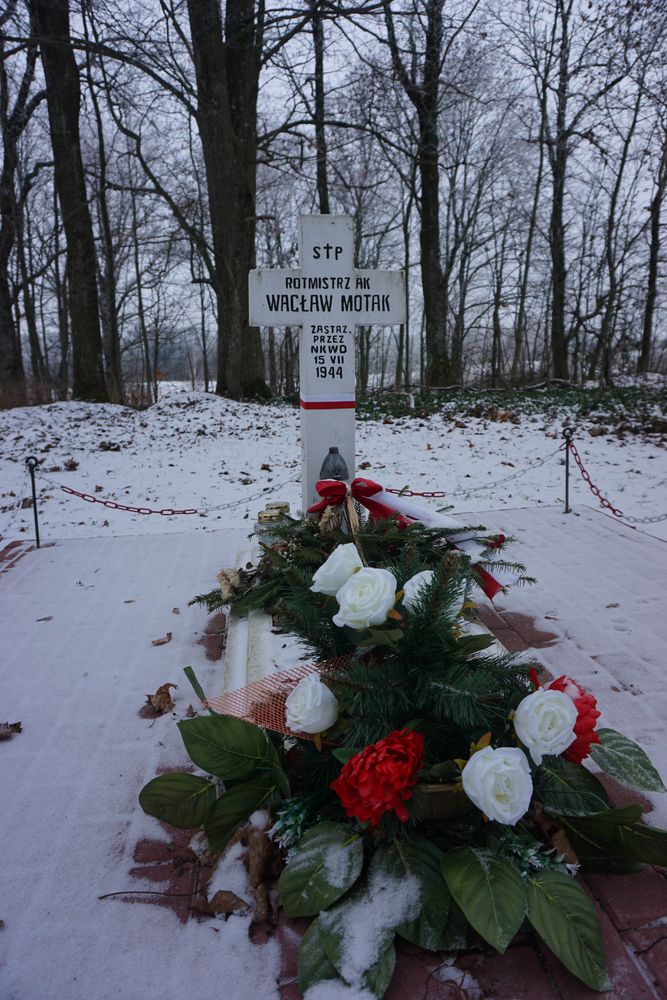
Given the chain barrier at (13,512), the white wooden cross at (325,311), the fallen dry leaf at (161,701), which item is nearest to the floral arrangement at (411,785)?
the fallen dry leaf at (161,701)

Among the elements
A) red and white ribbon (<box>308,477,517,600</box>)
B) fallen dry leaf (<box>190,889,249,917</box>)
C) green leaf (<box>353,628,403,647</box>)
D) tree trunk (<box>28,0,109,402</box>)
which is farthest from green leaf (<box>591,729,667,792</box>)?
tree trunk (<box>28,0,109,402</box>)

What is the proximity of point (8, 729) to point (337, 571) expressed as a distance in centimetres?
204

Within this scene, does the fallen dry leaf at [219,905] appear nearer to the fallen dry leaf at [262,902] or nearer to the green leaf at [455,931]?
the fallen dry leaf at [262,902]

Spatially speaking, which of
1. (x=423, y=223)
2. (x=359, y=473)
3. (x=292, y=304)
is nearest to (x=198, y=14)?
(x=423, y=223)

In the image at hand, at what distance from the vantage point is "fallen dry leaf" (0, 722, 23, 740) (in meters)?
3.22

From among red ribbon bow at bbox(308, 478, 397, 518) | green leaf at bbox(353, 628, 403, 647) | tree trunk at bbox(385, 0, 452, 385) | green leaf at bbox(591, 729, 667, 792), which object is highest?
tree trunk at bbox(385, 0, 452, 385)

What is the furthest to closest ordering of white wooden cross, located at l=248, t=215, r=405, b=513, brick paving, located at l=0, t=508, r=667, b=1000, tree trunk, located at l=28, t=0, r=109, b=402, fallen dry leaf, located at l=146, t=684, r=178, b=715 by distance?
tree trunk, located at l=28, t=0, r=109, b=402 → white wooden cross, located at l=248, t=215, r=405, b=513 → fallen dry leaf, located at l=146, t=684, r=178, b=715 → brick paving, located at l=0, t=508, r=667, b=1000

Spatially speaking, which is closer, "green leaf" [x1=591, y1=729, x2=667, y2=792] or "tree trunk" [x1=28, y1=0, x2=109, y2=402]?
"green leaf" [x1=591, y1=729, x2=667, y2=792]

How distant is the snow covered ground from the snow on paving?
0.05 m

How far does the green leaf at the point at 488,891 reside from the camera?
1822mm

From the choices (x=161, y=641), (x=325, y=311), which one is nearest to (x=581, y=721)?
(x=161, y=641)

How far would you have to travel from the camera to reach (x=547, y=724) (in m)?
2.02

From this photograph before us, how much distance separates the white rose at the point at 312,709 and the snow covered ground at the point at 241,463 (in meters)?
5.04

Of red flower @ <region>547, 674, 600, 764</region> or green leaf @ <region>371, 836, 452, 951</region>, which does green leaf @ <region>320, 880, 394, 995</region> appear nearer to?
green leaf @ <region>371, 836, 452, 951</region>
